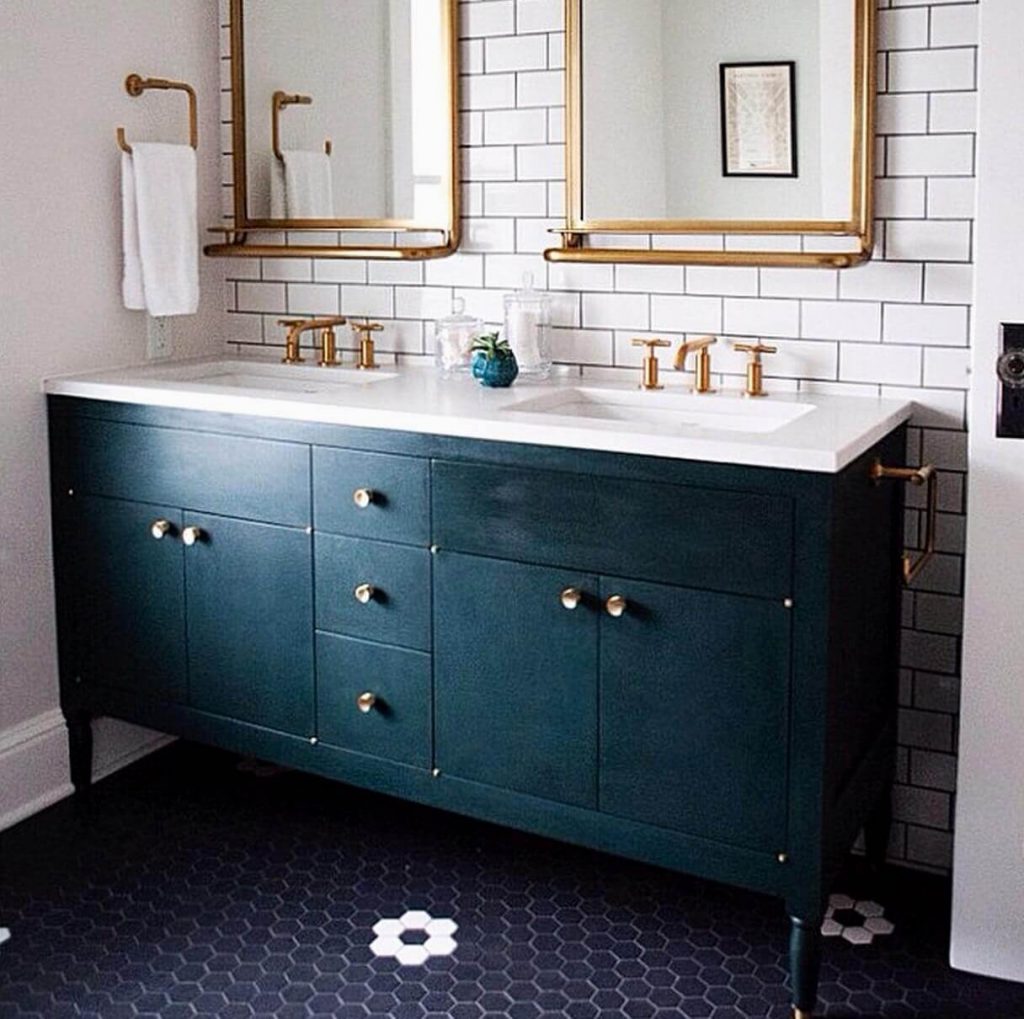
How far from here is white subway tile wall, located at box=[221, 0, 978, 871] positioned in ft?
8.73

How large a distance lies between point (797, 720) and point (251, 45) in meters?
1.99

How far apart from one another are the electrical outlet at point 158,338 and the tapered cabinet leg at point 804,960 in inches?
73.5

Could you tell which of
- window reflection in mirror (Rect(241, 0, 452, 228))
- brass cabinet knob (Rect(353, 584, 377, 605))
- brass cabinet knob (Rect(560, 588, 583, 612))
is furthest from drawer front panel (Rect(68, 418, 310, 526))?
window reflection in mirror (Rect(241, 0, 452, 228))

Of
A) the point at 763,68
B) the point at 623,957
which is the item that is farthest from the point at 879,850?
the point at 763,68

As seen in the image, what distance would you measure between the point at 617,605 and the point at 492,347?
0.70m

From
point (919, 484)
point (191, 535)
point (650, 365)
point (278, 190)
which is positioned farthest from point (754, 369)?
point (278, 190)

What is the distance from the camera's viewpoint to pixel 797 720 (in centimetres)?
234

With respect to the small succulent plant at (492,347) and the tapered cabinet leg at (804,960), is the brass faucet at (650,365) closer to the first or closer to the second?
the small succulent plant at (492,347)

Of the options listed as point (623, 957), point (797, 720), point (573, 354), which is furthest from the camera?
point (573, 354)

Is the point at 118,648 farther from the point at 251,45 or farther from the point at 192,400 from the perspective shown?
the point at 251,45

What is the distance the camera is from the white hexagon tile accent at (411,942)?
8.59ft

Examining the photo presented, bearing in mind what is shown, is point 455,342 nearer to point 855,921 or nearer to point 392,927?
point 392,927

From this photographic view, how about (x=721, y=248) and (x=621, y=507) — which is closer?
(x=621, y=507)

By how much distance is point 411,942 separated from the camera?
266 centimetres
